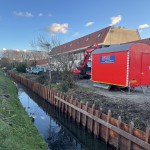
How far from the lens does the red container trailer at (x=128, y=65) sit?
14422mm

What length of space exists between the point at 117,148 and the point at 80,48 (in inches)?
1287

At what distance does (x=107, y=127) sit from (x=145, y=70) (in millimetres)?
8038

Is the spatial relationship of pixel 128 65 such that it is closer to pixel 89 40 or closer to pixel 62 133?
pixel 62 133

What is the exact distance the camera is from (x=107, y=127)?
848 cm

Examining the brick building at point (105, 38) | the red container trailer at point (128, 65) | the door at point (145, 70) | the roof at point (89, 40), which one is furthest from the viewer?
the roof at point (89, 40)

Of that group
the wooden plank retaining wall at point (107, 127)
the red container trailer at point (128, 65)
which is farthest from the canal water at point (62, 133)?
the red container trailer at point (128, 65)

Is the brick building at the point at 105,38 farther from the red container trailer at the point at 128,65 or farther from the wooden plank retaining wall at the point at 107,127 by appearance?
the wooden plank retaining wall at the point at 107,127

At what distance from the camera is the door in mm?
15031

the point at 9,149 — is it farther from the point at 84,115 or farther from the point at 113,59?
the point at 113,59

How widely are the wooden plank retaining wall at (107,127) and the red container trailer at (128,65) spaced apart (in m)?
4.07

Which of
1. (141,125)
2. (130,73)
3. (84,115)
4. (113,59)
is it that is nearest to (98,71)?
(113,59)

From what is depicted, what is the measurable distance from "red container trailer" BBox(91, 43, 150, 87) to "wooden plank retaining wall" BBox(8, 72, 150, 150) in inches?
160

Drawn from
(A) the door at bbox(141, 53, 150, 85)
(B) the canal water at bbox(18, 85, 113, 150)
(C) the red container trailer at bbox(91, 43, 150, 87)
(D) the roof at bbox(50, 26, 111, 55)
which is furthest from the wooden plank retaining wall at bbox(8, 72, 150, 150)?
(D) the roof at bbox(50, 26, 111, 55)

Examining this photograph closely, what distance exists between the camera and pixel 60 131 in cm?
1166
